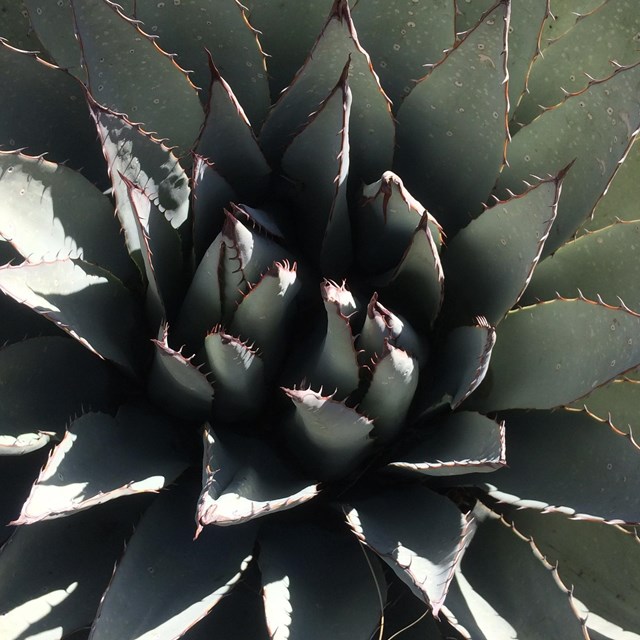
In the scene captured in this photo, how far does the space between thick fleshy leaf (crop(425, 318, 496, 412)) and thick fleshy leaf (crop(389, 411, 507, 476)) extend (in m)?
0.03

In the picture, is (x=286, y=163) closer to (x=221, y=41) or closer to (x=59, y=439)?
(x=221, y=41)

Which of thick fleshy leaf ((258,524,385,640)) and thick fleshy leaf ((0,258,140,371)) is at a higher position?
thick fleshy leaf ((0,258,140,371))

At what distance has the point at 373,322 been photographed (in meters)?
1.03

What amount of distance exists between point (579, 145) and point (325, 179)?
34 cm

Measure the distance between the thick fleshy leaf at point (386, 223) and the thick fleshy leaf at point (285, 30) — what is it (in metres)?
0.25

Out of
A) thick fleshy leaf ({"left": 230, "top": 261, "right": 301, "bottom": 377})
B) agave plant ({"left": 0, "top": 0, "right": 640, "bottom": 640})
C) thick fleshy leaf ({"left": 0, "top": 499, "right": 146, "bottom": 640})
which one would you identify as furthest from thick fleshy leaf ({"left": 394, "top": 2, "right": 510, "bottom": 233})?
thick fleshy leaf ({"left": 0, "top": 499, "right": 146, "bottom": 640})

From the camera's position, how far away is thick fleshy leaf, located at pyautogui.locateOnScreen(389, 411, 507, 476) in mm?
962

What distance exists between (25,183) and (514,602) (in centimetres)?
75

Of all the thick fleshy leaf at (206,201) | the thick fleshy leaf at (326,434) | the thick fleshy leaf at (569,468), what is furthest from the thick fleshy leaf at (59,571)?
the thick fleshy leaf at (569,468)

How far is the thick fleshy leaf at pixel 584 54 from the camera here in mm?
1299

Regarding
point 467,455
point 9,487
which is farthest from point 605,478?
point 9,487

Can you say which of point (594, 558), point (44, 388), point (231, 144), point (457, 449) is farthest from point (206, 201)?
point (594, 558)

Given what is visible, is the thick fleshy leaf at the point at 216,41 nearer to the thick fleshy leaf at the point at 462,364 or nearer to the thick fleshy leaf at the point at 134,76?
the thick fleshy leaf at the point at 134,76

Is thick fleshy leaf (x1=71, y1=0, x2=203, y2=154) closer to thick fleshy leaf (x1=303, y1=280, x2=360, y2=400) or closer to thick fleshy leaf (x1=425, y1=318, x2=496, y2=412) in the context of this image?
thick fleshy leaf (x1=303, y1=280, x2=360, y2=400)
